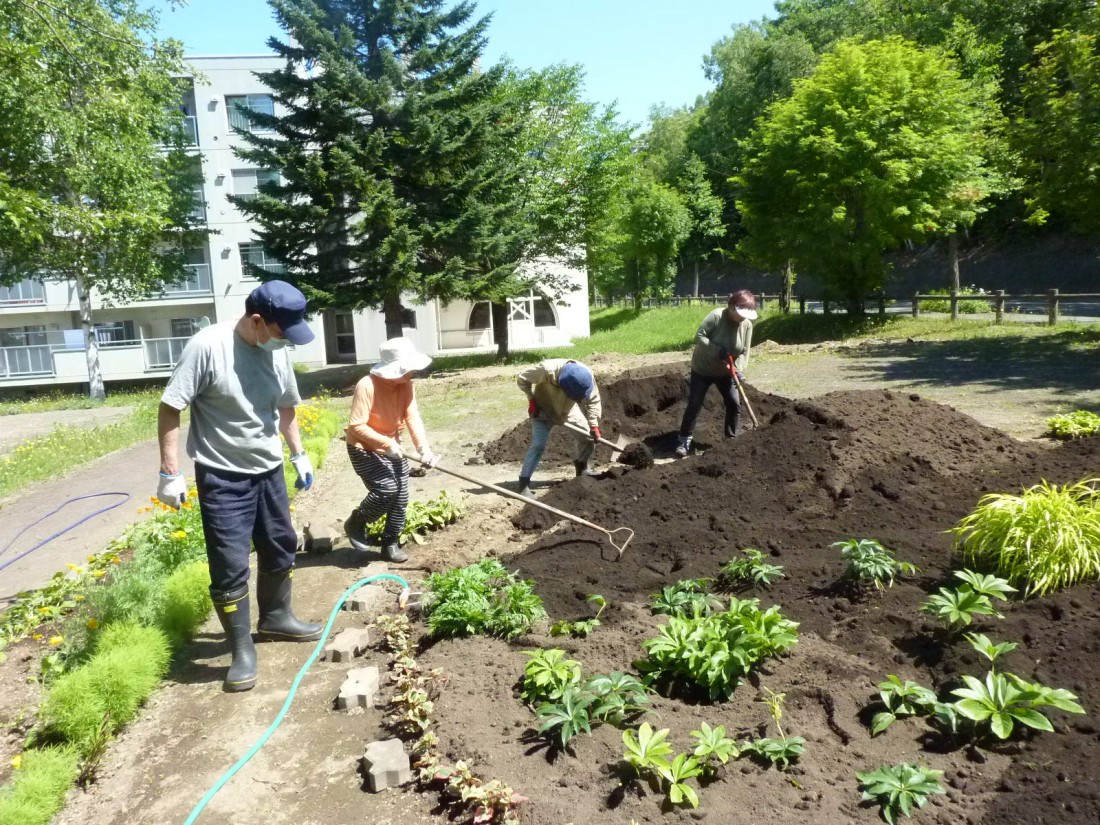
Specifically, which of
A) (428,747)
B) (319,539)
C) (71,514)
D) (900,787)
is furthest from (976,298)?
(428,747)

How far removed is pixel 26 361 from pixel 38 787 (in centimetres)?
2762

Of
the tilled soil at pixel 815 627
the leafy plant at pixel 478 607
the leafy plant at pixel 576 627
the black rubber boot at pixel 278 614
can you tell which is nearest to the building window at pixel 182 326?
the tilled soil at pixel 815 627

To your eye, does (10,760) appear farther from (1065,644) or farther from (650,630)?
(1065,644)

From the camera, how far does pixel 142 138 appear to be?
70.1 feet

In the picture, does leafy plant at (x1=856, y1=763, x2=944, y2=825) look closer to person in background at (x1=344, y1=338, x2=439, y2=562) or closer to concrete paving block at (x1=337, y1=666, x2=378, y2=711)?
concrete paving block at (x1=337, y1=666, x2=378, y2=711)

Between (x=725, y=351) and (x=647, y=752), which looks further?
(x=725, y=351)

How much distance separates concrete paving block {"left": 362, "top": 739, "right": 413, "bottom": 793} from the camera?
10.8ft

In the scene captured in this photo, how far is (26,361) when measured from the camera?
2620 cm

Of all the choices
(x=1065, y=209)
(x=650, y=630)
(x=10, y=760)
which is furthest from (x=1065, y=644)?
(x=1065, y=209)

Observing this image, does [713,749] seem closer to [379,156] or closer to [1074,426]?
[1074,426]

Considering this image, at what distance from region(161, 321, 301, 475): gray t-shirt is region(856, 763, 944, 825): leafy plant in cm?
322

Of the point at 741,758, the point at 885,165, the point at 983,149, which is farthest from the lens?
the point at 983,149

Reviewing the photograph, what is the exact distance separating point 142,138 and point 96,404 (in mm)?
7313

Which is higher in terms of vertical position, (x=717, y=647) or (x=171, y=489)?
(x=171, y=489)
